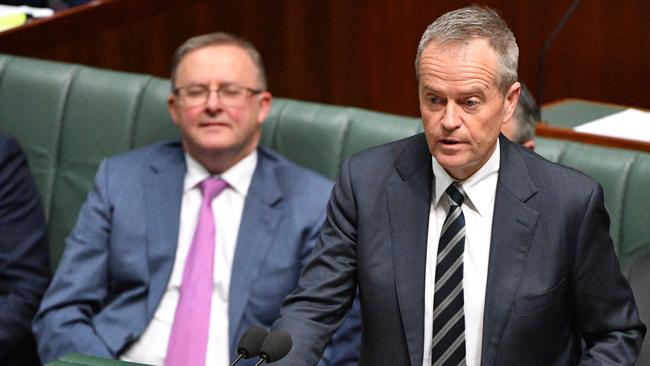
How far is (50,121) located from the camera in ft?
8.63

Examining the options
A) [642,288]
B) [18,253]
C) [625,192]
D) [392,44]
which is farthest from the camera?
[392,44]

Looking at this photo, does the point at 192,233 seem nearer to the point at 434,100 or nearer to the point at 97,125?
the point at 97,125

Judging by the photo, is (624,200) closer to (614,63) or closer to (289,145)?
(289,145)

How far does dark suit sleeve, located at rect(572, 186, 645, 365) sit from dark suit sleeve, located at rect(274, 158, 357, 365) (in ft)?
0.93

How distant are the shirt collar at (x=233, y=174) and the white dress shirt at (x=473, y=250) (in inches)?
25.9

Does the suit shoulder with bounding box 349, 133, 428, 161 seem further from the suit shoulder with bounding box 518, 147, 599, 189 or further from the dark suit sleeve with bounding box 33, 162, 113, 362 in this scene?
the dark suit sleeve with bounding box 33, 162, 113, 362

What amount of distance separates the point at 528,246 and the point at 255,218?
0.71 meters

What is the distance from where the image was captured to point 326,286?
1595mm

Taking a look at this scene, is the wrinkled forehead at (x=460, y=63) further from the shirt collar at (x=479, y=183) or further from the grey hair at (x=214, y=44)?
the grey hair at (x=214, y=44)

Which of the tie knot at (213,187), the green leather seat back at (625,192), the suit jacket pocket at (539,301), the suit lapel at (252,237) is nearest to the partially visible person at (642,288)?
the green leather seat back at (625,192)

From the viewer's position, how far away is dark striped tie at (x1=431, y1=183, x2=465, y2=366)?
1607 millimetres

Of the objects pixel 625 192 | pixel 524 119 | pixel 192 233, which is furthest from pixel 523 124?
pixel 192 233

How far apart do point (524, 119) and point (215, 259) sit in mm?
575

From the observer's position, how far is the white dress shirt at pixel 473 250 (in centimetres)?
162
